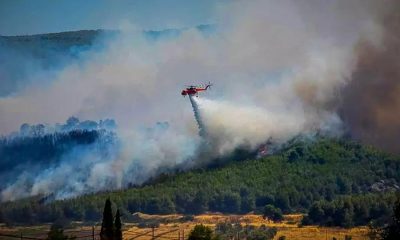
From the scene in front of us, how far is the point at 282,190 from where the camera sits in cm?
7419

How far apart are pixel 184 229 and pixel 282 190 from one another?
50.4 ft

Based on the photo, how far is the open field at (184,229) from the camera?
55.6 metres

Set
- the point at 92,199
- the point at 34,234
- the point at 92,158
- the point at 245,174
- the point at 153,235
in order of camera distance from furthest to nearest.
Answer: the point at 245,174 → the point at 92,158 → the point at 92,199 → the point at 153,235 → the point at 34,234

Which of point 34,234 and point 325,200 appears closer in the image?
point 34,234

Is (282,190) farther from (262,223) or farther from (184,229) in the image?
(184,229)

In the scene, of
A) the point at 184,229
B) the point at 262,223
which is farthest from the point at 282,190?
the point at 184,229

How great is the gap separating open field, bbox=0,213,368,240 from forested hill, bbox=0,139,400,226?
1.47 metres

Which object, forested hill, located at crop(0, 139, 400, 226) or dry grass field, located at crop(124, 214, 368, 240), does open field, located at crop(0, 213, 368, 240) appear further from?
forested hill, located at crop(0, 139, 400, 226)

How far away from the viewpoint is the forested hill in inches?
2554

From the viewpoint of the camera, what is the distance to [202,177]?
75062mm

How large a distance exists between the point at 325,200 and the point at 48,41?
109ft

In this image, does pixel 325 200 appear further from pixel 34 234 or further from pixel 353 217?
pixel 34 234

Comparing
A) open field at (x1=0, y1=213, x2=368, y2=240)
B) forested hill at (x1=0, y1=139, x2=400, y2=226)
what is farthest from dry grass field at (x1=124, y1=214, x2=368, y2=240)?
forested hill at (x1=0, y1=139, x2=400, y2=226)

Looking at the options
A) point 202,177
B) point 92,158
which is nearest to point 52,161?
point 92,158
